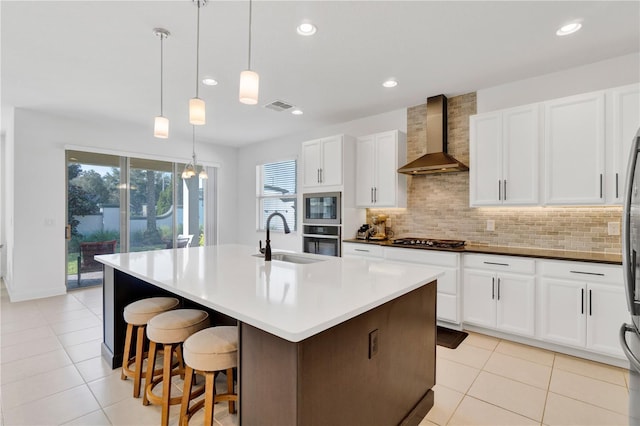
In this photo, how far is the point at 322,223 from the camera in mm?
4551

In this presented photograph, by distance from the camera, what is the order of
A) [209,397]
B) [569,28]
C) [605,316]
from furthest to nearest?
[605,316] < [569,28] < [209,397]

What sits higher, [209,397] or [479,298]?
[479,298]

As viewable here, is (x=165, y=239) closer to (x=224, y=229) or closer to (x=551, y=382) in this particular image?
(x=224, y=229)

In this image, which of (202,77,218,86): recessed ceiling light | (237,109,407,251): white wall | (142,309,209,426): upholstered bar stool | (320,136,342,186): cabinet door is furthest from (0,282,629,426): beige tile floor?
(202,77,218,86): recessed ceiling light

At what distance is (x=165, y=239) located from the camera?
19.9 ft

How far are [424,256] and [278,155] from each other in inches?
144

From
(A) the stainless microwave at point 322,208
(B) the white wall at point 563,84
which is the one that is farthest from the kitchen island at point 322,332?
(B) the white wall at point 563,84

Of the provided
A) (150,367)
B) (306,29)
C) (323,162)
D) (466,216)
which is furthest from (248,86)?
(466,216)

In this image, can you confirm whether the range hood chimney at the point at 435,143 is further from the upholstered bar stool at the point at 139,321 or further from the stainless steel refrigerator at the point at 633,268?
the upholstered bar stool at the point at 139,321

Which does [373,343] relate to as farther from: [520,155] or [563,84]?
[563,84]

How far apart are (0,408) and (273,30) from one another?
3.28 metres

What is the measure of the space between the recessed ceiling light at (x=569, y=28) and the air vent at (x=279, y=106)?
289 cm

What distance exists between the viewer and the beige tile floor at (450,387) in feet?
6.57

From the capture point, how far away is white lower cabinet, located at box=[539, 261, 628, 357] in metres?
2.57
